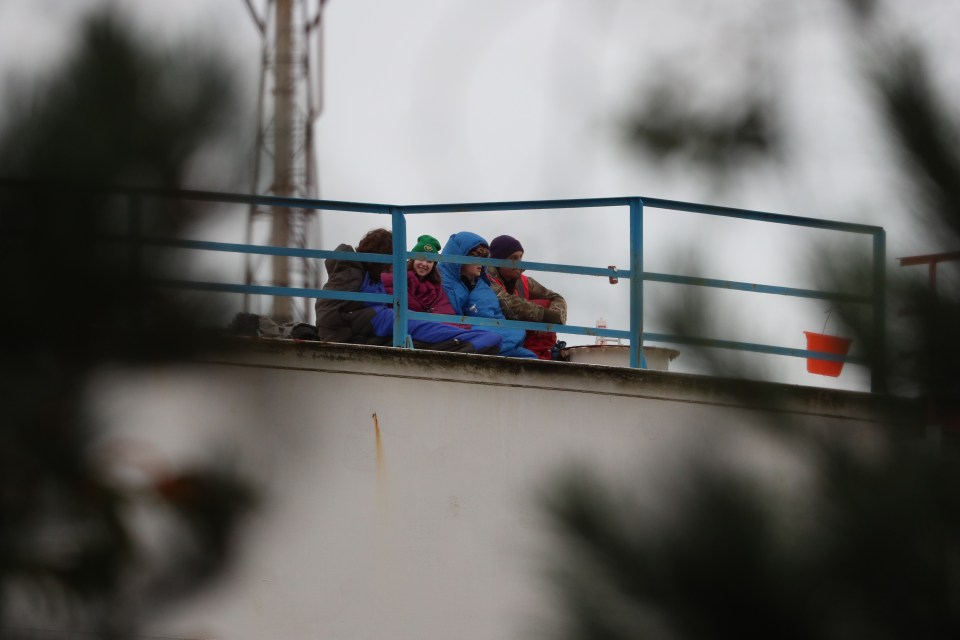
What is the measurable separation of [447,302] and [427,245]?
14.1 inches

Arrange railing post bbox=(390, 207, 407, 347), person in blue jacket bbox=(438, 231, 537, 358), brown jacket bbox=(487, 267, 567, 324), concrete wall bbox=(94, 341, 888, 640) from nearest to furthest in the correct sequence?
1. concrete wall bbox=(94, 341, 888, 640)
2. railing post bbox=(390, 207, 407, 347)
3. person in blue jacket bbox=(438, 231, 537, 358)
4. brown jacket bbox=(487, 267, 567, 324)

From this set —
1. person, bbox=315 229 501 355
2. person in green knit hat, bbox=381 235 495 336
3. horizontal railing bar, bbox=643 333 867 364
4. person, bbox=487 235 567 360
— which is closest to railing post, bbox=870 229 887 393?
horizontal railing bar, bbox=643 333 867 364

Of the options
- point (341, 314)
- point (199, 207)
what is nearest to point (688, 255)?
point (199, 207)

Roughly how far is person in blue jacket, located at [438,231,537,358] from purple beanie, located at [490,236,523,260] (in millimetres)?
41

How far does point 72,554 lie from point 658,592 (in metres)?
1.25

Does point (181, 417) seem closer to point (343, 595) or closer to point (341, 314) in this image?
point (343, 595)

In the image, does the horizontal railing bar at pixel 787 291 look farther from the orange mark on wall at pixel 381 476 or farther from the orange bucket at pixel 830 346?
the orange mark on wall at pixel 381 476

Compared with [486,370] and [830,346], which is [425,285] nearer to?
[486,370]

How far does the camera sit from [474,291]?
8.59 metres

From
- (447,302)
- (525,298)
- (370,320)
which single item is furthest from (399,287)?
(525,298)

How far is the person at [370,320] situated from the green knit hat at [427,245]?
0.68 ft

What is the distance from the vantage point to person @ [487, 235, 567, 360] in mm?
8562

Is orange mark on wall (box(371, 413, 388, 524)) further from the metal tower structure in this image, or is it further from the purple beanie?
the metal tower structure

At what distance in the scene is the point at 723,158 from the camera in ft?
9.73
